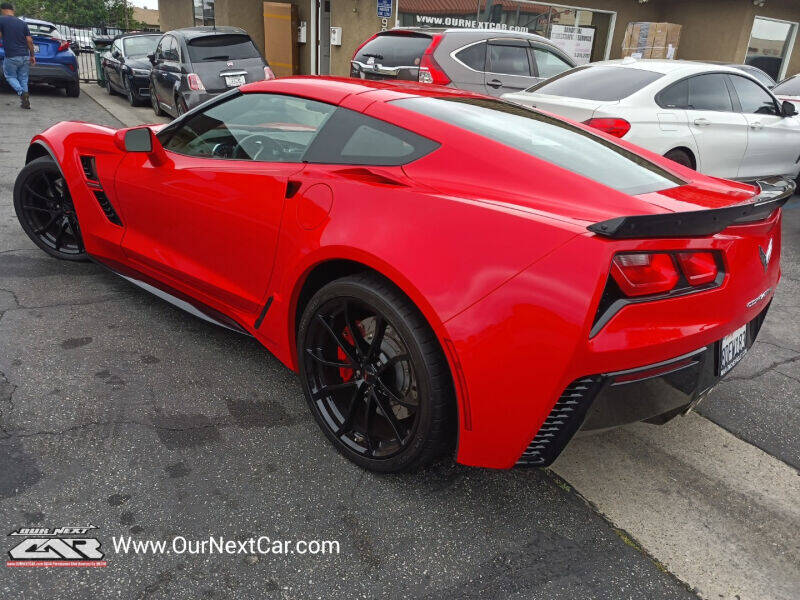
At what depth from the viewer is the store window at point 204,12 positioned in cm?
2062

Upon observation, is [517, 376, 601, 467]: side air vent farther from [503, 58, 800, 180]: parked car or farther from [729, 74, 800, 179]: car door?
[729, 74, 800, 179]: car door

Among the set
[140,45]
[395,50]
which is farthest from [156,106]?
[395,50]

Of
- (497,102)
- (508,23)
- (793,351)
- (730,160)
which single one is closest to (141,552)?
(497,102)

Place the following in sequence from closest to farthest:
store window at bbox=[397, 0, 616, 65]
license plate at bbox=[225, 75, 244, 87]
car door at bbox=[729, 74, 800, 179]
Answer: car door at bbox=[729, 74, 800, 179] < license plate at bbox=[225, 75, 244, 87] < store window at bbox=[397, 0, 616, 65]

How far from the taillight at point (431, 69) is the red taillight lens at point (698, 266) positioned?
646 centimetres

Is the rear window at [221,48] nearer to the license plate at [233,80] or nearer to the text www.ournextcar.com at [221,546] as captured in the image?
the license plate at [233,80]

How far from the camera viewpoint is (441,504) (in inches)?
87.5

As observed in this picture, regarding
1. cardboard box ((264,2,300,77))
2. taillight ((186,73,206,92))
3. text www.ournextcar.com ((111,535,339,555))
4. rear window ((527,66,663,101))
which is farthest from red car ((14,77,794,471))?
cardboard box ((264,2,300,77))

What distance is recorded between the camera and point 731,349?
2.13 meters

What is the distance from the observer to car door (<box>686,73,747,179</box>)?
6.19 m

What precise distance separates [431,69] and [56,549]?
7.16m

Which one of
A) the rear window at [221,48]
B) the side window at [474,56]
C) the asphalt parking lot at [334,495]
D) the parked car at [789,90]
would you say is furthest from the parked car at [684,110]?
the rear window at [221,48]

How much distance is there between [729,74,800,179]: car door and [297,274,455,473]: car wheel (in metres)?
6.07

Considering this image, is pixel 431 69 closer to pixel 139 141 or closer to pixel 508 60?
pixel 508 60
